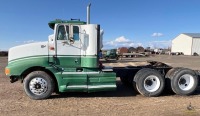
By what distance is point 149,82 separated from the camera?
1009cm

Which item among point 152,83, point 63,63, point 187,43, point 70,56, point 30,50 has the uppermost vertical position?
point 187,43

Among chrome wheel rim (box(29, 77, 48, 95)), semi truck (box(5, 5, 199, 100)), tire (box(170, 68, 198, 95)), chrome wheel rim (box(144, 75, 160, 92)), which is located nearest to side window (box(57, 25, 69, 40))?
semi truck (box(5, 5, 199, 100))

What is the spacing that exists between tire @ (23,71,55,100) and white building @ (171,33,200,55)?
72.9 meters

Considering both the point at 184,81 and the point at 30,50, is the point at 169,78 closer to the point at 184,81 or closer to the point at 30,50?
the point at 184,81

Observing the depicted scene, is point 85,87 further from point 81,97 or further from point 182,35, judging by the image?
point 182,35

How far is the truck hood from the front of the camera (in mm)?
9234

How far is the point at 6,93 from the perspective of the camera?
409 inches

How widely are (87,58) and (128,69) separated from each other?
2.15 metres

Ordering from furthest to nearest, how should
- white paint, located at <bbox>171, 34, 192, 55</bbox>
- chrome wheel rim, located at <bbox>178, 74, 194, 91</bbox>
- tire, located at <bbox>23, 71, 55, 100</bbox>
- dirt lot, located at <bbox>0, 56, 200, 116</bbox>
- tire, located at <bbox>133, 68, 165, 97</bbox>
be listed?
white paint, located at <bbox>171, 34, 192, 55</bbox> < chrome wheel rim, located at <bbox>178, 74, 194, 91</bbox> < tire, located at <bbox>133, 68, 165, 97</bbox> < tire, located at <bbox>23, 71, 55, 100</bbox> < dirt lot, located at <bbox>0, 56, 200, 116</bbox>

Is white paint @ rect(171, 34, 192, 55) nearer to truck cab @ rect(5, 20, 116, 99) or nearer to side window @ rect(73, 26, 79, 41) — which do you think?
truck cab @ rect(5, 20, 116, 99)

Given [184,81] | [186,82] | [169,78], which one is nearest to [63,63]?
[169,78]

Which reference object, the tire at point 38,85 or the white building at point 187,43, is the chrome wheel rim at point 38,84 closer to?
the tire at point 38,85

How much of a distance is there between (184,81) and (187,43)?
7422 cm

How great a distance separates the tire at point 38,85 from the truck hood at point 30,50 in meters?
0.72
